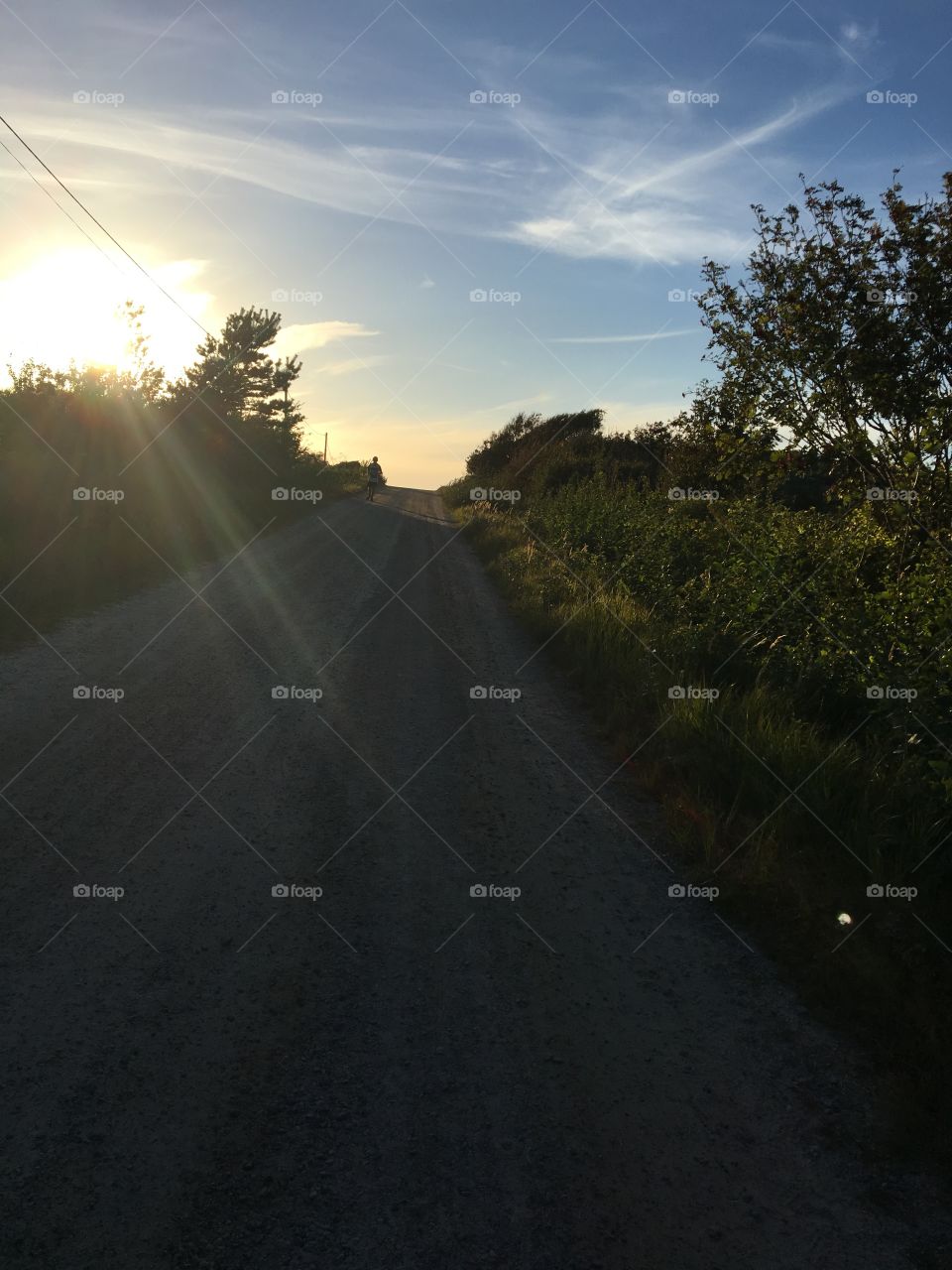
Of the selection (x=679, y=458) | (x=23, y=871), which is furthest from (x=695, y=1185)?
(x=679, y=458)

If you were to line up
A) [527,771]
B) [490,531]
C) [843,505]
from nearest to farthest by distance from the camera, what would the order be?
1. [527,771]
2. [843,505]
3. [490,531]

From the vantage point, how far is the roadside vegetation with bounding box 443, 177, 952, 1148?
4.64 metres

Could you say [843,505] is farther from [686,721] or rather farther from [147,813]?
[147,813]

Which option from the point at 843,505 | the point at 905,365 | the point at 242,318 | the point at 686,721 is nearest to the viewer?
the point at 686,721

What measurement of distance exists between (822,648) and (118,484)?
48.1 ft

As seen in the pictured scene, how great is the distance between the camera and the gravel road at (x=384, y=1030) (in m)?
2.72

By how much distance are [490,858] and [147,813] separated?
2.22 metres

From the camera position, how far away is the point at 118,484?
1755 cm

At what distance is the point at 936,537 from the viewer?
7.87 metres

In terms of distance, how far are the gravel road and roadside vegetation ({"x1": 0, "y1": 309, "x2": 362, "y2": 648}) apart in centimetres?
491
